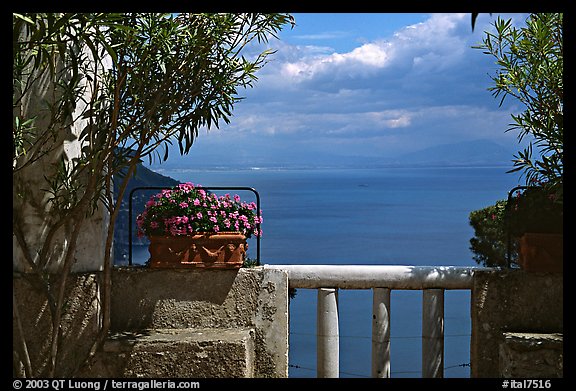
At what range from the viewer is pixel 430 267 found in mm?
4457

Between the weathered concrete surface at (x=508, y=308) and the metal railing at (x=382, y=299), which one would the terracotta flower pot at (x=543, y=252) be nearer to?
the weathered concrete surface at (x=508, y=308)

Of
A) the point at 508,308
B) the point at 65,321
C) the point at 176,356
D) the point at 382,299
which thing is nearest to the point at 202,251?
the point at 176,356

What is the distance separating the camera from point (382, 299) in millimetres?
4438

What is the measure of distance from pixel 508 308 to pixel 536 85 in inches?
48.8

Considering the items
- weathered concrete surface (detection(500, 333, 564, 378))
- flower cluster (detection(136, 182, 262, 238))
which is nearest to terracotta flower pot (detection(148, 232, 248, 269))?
flower cluster (detection(136, 182, 262, 238))

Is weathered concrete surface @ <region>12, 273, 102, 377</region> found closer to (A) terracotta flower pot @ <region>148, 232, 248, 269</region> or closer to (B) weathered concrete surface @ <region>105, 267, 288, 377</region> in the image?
(B) weathered concrete surface @ <region>105, 267, 288, 377</region>

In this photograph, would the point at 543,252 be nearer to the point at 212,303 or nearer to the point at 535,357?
the point at 535,357

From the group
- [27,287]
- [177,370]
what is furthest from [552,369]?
[27,287]

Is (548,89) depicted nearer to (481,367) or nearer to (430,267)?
(430,267)

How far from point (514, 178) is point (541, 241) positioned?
0.38m

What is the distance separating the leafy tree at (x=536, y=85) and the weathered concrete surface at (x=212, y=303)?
1515mm
